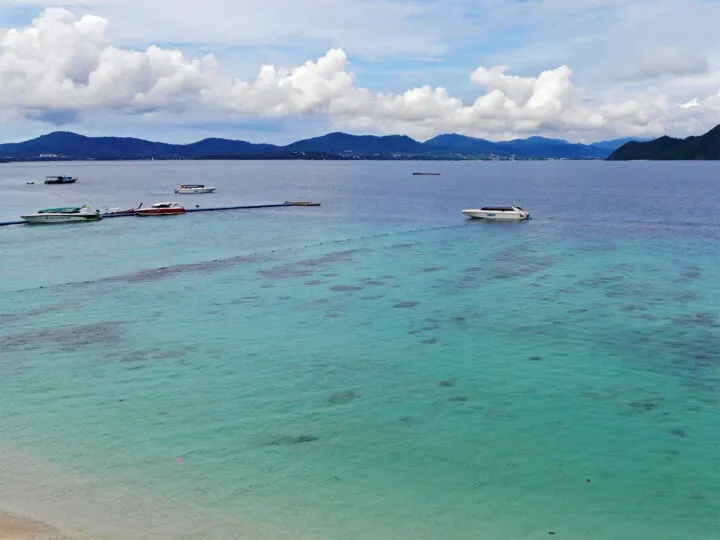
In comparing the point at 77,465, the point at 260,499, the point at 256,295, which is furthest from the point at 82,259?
the point at 260,499

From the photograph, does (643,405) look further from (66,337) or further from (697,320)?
(66,337)

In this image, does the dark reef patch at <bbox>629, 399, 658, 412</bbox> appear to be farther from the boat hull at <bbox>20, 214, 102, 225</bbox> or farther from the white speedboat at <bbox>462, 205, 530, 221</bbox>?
the boat hull at <bbox>20, 214, 102, 225</bbox>

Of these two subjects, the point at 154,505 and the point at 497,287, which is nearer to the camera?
the point at 154,505

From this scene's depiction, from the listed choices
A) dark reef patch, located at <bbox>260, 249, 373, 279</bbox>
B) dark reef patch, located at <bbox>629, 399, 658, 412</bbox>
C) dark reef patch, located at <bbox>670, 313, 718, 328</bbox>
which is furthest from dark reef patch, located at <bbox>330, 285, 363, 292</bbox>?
dark reef patch, located at <bbox>629, 399, 658, 412</bbox>

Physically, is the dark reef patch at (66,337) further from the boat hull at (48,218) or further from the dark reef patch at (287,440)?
the boat hull at (48,218)

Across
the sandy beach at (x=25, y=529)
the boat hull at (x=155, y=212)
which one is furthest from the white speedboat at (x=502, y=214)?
the sandy beach at (x=25, y=529)

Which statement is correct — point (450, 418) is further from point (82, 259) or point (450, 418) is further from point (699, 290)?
point (82, 259)

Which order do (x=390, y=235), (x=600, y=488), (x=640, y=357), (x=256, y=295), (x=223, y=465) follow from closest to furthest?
1. (x=600, y=488)
2. (x=223, y=465)
3. (x=640, y=357)
4. (x=256, y=295)
5. (x=390, y=235)

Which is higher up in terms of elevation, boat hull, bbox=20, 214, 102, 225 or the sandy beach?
boat hull, bbox=20, 214, 102, 225
